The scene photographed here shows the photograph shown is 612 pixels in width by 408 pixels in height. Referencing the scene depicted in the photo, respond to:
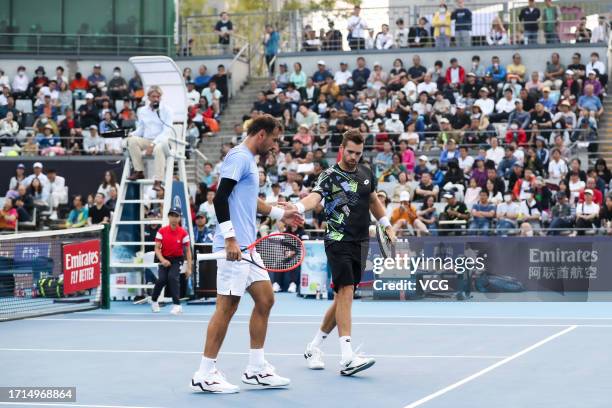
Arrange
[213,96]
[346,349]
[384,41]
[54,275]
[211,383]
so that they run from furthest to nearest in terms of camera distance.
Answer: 1. [384,41]
2. [213,96]
3. [54,275]
4. [346,349]
5. [211,383]

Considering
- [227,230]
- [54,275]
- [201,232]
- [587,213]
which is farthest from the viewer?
[201,232]

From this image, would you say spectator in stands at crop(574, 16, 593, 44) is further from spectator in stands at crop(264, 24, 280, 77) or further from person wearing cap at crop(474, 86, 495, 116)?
spectator in stands at crop(264, 24, 280, 77)

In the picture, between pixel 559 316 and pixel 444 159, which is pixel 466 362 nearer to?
pixel 559 316

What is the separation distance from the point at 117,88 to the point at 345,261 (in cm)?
2328

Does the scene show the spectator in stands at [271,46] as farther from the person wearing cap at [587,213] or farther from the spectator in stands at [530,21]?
the person wearing cap at [587,213]

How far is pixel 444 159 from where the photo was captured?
25.9 metres

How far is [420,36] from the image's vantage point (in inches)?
1283

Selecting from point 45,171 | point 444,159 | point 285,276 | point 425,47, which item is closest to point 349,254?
point 285,276

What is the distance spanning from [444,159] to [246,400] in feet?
57.4

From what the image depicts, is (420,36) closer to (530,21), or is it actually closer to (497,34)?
(497,34)

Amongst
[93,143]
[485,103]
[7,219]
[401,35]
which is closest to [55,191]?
[7,219]

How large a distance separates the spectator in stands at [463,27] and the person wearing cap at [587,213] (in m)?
11.2

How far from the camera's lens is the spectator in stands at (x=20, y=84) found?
1303 inches

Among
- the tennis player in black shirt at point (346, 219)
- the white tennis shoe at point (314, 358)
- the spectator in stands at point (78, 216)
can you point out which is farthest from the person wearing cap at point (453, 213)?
the white tennis shoe at point (314, 358)
